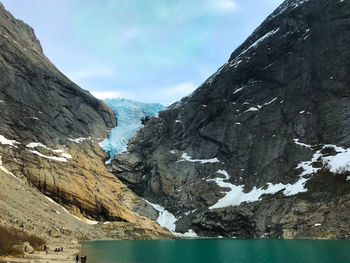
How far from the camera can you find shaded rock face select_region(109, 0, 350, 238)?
337ft

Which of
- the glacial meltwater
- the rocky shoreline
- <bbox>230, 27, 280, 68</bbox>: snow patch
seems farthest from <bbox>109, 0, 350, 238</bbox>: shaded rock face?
the rocky shoreline

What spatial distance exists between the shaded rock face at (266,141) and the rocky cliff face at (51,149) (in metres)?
17.3

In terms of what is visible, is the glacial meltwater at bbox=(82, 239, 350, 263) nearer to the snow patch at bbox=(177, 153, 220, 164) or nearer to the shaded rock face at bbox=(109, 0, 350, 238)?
the shaded rock face at bbox=(109, 0, 350, 238)

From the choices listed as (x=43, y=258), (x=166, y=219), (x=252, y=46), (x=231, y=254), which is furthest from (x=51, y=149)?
(x=252, y=46)

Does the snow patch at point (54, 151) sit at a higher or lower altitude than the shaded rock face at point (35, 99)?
lower

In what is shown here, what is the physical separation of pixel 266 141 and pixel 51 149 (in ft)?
248

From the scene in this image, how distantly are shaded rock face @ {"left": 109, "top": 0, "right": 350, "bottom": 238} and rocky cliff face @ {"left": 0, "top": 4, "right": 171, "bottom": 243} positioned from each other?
17.3m

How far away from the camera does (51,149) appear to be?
386 feet

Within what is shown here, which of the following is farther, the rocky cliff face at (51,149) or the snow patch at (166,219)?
the snow patch at (166,219)

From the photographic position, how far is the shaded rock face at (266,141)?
103m

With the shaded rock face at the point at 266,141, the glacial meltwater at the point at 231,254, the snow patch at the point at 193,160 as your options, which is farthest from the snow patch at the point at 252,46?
the glacial meltwater at the point at 231,254

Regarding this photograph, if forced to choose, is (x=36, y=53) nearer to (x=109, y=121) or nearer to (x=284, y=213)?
(x=109, y=121)

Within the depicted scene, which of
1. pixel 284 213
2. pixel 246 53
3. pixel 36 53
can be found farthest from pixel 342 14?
pixel 36 53

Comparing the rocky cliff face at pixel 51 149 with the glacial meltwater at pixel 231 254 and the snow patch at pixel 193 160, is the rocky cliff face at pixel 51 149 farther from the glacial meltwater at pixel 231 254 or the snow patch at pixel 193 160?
the snow patch at pixel 193 160
